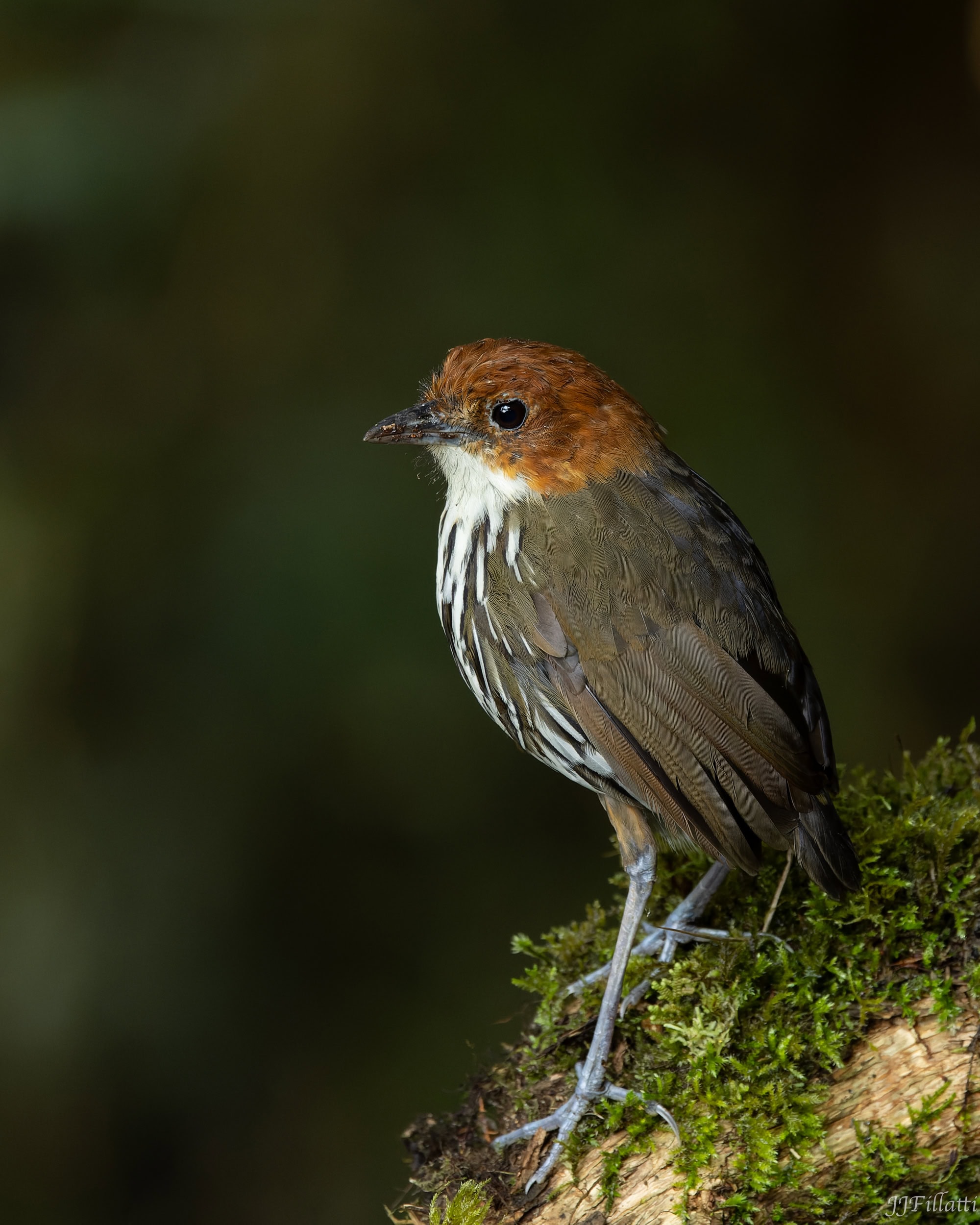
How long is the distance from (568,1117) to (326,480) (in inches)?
103

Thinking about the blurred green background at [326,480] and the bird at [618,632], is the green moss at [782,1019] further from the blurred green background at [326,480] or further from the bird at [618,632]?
the blurred green background at [326,480]

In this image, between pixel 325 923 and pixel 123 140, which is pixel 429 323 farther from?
pixel 325 923

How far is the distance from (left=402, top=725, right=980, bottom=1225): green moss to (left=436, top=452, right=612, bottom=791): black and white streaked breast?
57 cm

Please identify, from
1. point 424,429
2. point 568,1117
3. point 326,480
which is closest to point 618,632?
point 424,429

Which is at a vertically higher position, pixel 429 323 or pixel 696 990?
pixel 429 323

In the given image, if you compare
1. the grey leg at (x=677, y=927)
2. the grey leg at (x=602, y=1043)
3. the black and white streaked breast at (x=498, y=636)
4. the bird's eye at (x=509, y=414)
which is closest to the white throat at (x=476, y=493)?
the black and white streaked breast at (x=498, y=636)

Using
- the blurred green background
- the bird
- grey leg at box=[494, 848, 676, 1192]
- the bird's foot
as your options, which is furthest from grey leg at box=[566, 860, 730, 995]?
the blurred green background

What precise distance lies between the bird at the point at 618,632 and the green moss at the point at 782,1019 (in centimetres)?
10

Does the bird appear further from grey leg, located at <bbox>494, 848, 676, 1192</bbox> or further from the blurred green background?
the blurred green background

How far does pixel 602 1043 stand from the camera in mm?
2570

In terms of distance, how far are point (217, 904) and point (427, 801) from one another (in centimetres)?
95

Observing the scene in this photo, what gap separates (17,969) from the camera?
406 cm

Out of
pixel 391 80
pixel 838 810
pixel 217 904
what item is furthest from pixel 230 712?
pixel 391 80

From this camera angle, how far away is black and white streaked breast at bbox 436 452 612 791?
261cm
